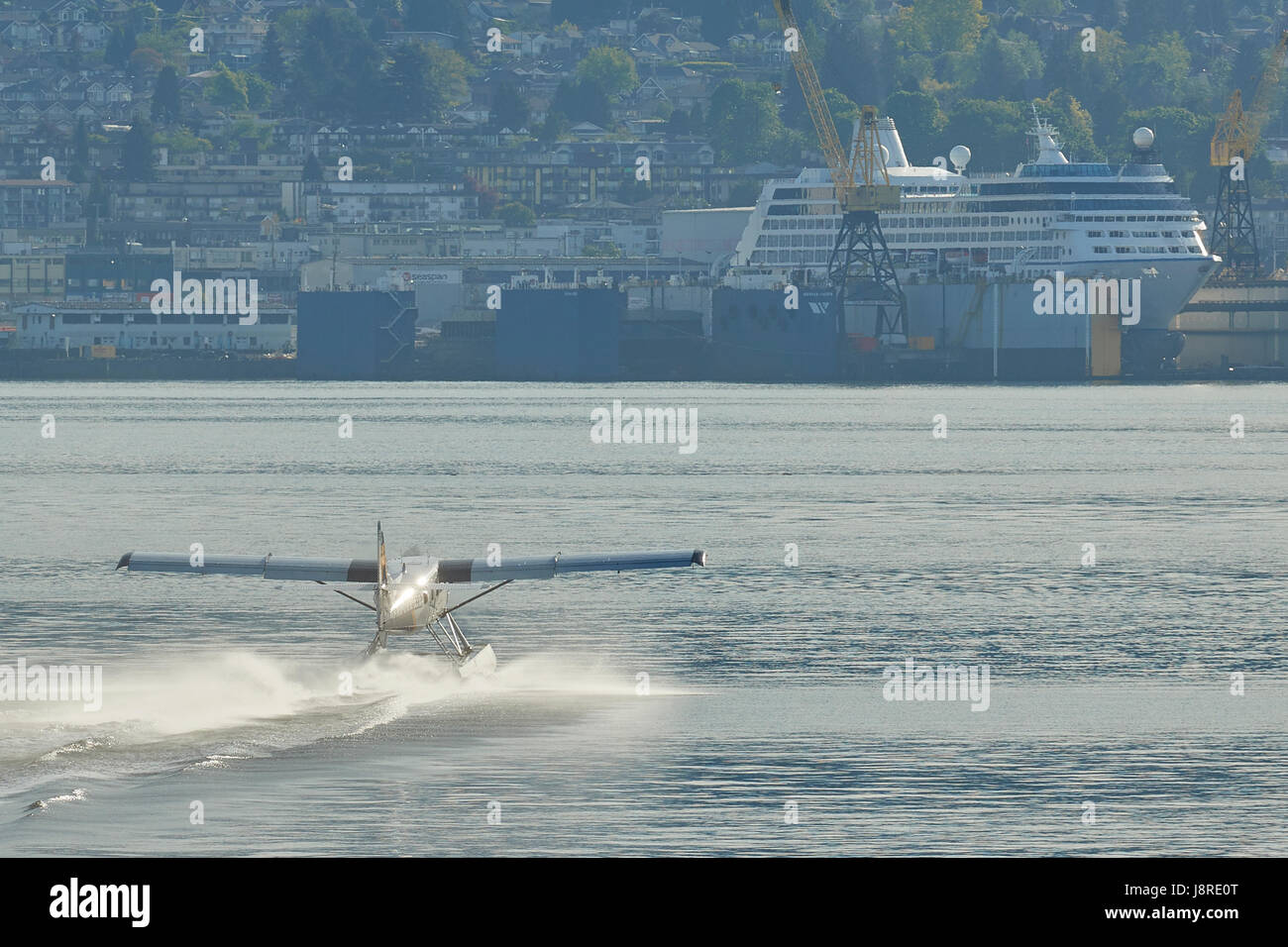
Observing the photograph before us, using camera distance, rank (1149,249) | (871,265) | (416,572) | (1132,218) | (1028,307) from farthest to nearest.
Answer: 1. (871,265)
2. (1132,218)
3. (1149,249)
4. (1028,307)
5. (416,572)

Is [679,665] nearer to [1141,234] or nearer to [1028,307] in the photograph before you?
[1028,307]

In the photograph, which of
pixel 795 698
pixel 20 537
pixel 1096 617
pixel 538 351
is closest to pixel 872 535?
pixel 1096 617

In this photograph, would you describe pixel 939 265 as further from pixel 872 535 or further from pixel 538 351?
pixel 872 535

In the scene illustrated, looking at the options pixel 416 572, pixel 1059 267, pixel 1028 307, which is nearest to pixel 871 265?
pixel 1059 267

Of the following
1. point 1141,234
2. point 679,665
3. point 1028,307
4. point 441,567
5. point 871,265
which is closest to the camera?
point 441,567

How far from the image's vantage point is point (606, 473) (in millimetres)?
94375

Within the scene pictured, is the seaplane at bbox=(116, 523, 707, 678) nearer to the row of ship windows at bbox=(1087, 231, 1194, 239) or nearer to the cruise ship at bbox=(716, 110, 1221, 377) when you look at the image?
the cruise ship at bbox=(716, 110, 1221, 377)

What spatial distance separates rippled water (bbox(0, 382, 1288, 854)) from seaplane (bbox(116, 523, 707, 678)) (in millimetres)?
830

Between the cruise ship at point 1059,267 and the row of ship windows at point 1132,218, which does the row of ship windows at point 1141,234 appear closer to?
the cruise ship at point 1059,267

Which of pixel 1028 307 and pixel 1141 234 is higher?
pixel 1141 234

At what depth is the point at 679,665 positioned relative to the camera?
43094mm

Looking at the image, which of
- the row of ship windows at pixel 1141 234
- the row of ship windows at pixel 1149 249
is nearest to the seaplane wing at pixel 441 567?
the row of ship windows at pixel 1149 249

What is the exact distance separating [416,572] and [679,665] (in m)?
6.41

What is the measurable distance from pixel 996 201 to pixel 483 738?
167 m
